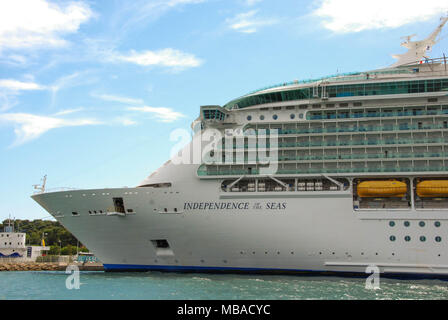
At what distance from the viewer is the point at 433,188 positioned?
22.1 meters

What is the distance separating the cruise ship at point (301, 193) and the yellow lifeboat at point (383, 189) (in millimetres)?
70

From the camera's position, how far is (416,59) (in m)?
27.4

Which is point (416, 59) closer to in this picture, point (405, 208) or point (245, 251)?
point (405, 208)

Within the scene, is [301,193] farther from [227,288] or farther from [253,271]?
[227,288]

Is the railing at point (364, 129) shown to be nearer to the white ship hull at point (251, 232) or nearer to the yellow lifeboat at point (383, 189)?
the yellow lifeboat at point (383, 189)

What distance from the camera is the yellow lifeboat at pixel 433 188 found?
22.0 meters

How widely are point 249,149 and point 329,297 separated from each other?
981 centimetres

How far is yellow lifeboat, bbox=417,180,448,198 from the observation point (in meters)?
22.0

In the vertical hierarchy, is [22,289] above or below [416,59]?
below

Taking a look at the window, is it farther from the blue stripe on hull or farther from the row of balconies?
the row of balconies

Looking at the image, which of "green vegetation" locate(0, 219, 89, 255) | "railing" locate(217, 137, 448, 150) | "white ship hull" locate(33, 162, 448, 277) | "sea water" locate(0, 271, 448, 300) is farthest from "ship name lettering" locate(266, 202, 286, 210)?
"green vegetation" locate(0, 219, 89, 255)

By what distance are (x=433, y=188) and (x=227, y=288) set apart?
11.7 metres

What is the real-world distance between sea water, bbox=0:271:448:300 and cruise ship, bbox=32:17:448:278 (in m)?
1.09
